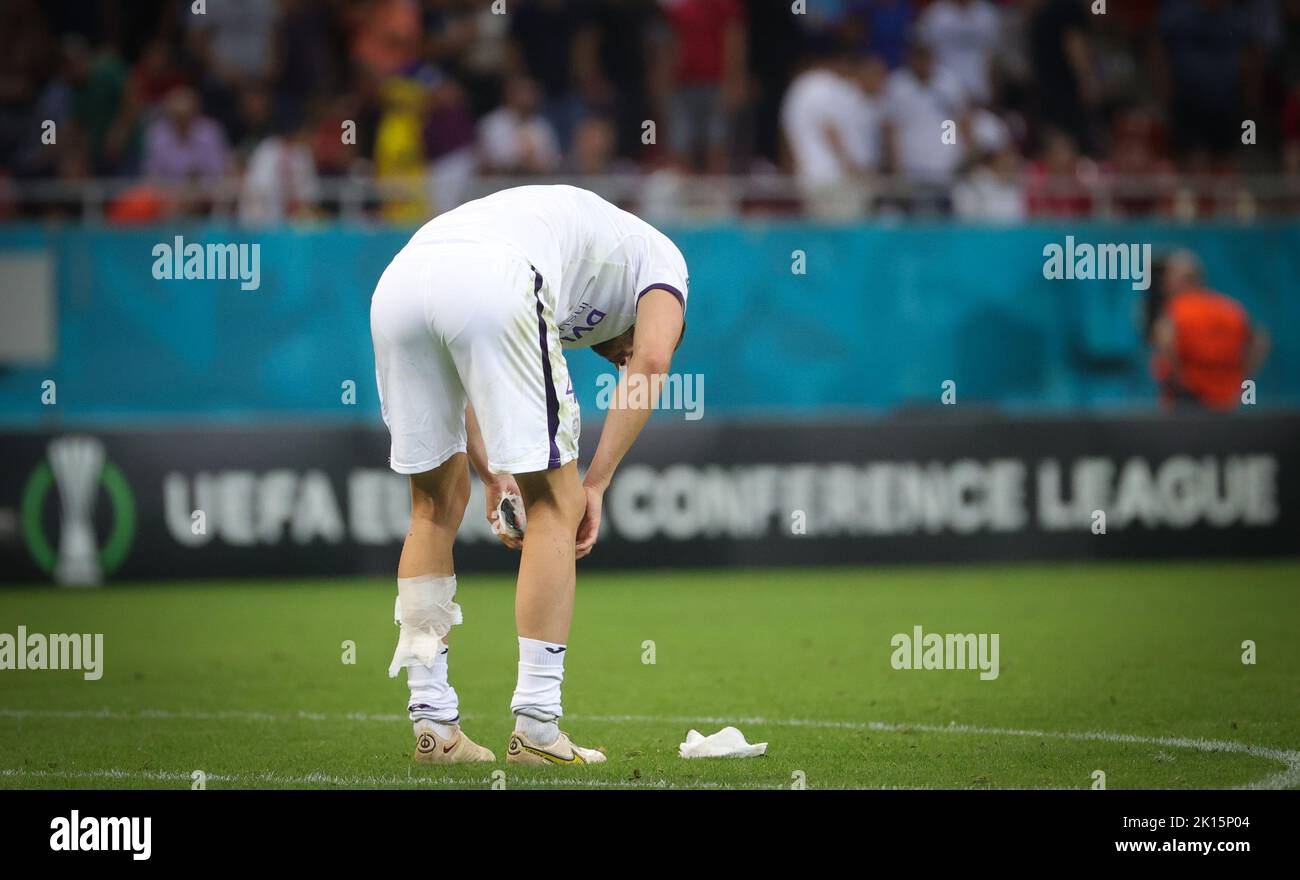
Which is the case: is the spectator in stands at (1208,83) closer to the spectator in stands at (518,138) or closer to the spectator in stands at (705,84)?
the spectator in stands at (705,84)

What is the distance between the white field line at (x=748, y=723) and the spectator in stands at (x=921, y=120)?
10.2 meters

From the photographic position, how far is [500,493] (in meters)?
6.70

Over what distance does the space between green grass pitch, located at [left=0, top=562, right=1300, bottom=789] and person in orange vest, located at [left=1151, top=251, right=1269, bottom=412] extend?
2585 millimetres

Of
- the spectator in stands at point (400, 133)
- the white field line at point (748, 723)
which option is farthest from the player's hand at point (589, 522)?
the spectator in stands at point (400, 133)

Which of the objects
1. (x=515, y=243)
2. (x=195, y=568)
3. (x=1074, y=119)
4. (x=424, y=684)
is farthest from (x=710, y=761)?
(x=1074, y=119)

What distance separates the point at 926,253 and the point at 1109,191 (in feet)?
5.72

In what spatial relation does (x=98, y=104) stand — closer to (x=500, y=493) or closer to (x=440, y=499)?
(x=500, y=493)

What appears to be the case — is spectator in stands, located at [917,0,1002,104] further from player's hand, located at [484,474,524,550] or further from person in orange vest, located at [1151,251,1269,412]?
player's hand, located at [484,474,524,550]

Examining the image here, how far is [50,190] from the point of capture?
1588 centimetres

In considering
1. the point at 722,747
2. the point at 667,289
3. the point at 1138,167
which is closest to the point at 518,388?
the point at 667,289

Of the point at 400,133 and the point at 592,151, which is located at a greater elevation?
the point at 400,133

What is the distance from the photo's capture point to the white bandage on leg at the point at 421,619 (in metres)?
6.48

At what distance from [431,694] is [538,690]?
1.49 feet

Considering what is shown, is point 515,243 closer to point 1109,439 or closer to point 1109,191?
point 1109,439
